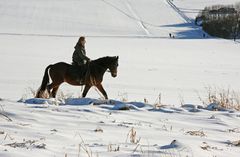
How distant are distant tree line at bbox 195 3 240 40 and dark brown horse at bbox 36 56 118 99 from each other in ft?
227

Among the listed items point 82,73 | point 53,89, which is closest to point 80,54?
point 82,73

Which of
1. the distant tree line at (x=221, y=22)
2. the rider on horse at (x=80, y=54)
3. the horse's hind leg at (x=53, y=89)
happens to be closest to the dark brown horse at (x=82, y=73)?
the horse's hind leg at (x=53, y=89)

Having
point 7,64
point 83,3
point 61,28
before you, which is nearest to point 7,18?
point 61,28

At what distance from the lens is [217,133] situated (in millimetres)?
6031

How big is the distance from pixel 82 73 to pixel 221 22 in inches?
3022

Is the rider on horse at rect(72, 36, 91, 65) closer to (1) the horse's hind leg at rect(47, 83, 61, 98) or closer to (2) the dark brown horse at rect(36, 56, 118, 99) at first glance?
(2) the dark brown horse at rect(36, 56, 118, 99)

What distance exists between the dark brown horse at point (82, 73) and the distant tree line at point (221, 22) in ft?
227

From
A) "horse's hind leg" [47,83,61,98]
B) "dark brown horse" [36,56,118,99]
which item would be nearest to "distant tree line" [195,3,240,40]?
"dark brown horse" [36,56,118,99]

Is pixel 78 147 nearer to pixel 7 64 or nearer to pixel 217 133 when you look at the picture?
pixel 217 133

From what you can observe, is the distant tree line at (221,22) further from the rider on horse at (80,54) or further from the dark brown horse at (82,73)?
the rider on horse at (80,54)

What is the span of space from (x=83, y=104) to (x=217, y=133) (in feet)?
9.31

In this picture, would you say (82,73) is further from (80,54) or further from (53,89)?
(53,89)

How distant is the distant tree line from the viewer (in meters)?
82.5

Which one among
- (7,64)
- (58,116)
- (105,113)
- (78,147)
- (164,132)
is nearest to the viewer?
(78,147)
